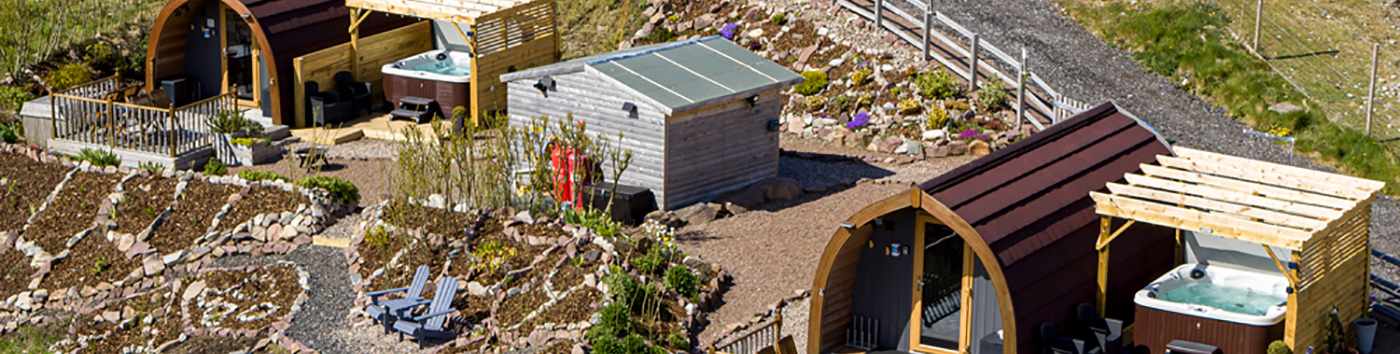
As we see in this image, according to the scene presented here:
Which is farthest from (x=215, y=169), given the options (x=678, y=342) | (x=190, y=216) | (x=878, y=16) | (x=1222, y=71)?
(x=1222, y=71)

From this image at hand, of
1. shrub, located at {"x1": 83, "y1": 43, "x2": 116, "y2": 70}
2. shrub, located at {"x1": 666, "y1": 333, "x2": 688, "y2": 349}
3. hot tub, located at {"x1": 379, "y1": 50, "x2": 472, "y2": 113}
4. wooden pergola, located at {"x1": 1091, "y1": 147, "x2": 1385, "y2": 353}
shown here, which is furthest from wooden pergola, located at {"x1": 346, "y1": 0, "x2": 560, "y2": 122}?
wooden pergola, located at {"x1": 1091, "y1": 147, "x2": 1385, "y2": 353}

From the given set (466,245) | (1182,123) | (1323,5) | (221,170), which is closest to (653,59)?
(466,245)

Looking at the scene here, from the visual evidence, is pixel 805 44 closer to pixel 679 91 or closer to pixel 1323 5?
pixel 679 91

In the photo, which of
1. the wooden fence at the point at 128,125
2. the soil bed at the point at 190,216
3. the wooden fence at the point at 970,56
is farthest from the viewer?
the wooden fence at the point at 970,56

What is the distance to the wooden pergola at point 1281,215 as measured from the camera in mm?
14258

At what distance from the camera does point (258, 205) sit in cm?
2152

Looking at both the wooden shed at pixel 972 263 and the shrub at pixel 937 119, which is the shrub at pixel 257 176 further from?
the shrub at pixel 937 119

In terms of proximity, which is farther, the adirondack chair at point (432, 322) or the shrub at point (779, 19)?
the shrub at point (779, 19)

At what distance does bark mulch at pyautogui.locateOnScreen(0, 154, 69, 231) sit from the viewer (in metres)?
23.0

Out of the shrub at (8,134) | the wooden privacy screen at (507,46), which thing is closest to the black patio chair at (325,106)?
the wooden privacy screen at (507,46)

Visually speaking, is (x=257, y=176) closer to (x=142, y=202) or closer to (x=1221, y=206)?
(x=142, y=202)

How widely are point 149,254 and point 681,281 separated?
8.08m

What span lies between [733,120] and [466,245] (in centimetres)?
512

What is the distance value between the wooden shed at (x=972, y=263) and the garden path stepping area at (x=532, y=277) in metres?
2.35
